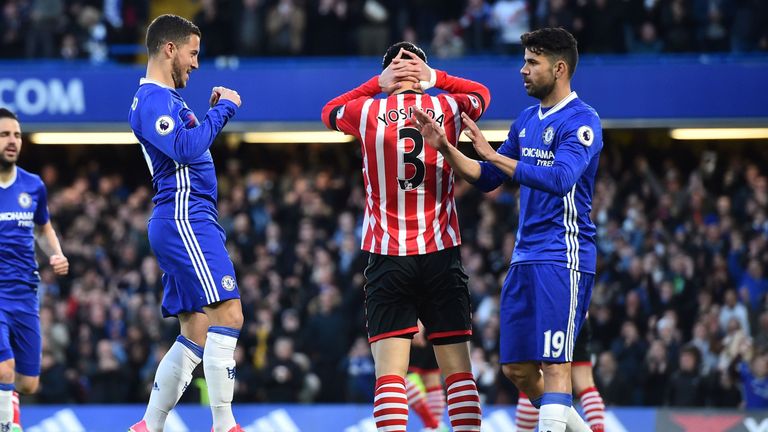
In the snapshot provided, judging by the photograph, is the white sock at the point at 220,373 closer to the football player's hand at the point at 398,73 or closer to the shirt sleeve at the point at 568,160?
the football player's hand at the point at 398,73

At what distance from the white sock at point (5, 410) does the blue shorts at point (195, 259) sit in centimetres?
199

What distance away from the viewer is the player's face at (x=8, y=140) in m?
9.05

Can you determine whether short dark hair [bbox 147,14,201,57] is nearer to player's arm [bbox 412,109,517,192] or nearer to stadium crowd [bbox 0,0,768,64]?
player's arm [bbox 412,109,517,192]

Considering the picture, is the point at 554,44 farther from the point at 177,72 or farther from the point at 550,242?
the point at 177,72

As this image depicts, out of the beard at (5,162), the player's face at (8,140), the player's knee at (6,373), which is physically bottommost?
the player's knee at (6,373)

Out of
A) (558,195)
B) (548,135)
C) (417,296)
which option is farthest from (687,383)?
(558,195)

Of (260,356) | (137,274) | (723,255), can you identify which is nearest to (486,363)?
(260,356)

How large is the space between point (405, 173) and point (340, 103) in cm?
69

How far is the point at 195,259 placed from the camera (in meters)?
7.43

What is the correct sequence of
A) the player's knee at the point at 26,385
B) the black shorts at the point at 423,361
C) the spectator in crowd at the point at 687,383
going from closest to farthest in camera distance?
the player's knee at the point at 26,385, the black shorts at the point at 423,361, the spectator in crowd at the point at 687,383

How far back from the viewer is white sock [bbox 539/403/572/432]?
720 cm

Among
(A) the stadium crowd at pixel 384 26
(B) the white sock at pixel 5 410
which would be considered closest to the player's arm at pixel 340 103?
(B) the white sock at pixel 5 410

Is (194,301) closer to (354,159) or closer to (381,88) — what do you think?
(381,88)

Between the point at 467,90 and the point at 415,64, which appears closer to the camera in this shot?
the point at 415,64
